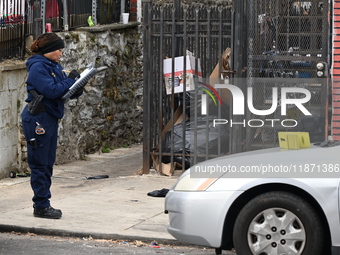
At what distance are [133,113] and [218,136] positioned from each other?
4234 millimetres

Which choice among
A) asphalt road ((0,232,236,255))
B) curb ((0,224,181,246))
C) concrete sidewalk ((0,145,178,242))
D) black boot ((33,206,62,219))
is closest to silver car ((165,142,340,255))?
asphalt road ((0,232,236,255))

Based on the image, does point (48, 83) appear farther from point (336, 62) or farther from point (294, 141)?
point (336, 62)

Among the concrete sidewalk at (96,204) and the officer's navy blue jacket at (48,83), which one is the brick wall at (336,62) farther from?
the officer's navy blue jacket at (48,83)

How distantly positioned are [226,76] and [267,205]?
4513 mm

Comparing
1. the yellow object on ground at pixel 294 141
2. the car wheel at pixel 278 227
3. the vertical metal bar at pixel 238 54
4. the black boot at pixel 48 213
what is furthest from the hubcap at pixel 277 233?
the vertical metal bar at pixel 238 54

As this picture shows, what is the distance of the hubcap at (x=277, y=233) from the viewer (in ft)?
19.0

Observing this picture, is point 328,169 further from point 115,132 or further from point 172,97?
point 115,132

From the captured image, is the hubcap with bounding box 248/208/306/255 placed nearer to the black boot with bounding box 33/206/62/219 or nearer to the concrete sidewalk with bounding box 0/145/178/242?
the concrete sidewalk with bounding box 0/145/178/242

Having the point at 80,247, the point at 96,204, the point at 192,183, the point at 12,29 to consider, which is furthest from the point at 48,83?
the point at 12,29

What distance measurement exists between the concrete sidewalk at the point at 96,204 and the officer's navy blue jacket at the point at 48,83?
3.71ft

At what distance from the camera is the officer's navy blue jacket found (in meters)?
7.86

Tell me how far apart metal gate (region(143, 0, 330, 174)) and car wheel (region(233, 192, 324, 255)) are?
13.7 ft

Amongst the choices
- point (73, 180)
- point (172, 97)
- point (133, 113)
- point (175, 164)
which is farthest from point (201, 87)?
point (133, 113)

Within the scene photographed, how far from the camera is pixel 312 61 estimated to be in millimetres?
9969
